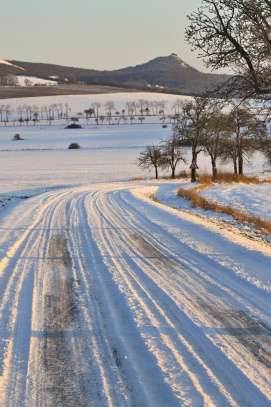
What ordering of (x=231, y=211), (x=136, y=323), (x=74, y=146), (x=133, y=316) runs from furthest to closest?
(x=74, y=146)
(x=231, y=211)
(x=133, y=316)
(x=136, y=323)

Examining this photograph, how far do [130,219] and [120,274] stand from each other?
23.0ft

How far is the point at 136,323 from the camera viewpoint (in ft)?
18.6

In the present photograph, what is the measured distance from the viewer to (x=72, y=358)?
473 centimetres

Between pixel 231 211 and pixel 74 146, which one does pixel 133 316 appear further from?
pixel 74 146

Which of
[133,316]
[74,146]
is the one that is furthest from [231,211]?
[74,146]

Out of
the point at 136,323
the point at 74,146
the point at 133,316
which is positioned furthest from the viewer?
the point at 74,146

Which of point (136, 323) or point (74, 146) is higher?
point (136, 323)

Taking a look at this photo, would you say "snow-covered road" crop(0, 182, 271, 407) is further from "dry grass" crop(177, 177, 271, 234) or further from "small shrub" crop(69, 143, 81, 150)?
"small shrub" crop(69, 143, 81, 150)

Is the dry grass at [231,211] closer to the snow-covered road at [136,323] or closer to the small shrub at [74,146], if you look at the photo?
the snow-covered road at [136,323]

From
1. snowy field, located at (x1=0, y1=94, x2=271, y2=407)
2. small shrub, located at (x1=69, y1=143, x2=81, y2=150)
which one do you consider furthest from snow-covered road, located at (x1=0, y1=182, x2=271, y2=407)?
small shrub, located at (x1=69, y1=143, x2=81, y2=150)

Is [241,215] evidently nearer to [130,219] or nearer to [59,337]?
[130,219]

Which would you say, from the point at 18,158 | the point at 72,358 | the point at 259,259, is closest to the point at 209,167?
the point at 18,158

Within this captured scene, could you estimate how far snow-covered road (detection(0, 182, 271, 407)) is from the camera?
4121mm

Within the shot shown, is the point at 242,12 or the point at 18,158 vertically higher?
the point at 242,12
